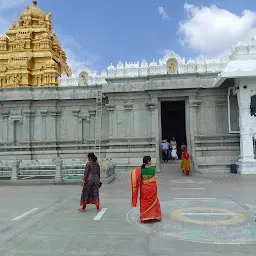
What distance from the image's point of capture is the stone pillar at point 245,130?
17072 millimetres

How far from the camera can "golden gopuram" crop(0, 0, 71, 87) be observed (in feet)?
130

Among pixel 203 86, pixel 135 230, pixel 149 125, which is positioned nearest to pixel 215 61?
pixel 203 86

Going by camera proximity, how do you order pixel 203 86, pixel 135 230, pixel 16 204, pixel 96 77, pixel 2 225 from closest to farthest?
1. pixel 135 230
2. pixel 2 225
3. pixel 16 204
4. pixel 203 86
5. pixel 96 77

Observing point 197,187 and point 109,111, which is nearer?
point 197,187

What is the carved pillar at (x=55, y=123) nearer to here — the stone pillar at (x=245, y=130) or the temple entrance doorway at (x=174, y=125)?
the temple entrance doorway at (x=174, y=125)

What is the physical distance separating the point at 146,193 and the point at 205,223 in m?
1.47

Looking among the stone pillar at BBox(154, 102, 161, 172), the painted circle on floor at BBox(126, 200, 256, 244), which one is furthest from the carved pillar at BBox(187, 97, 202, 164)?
the painted circle on floor at BBox(126, 200, 256, 244)

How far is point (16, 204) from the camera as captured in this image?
384 inches

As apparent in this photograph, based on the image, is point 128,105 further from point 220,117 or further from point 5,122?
point 5,122

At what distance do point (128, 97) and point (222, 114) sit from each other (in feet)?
20.4

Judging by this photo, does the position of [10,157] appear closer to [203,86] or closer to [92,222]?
[203,86]

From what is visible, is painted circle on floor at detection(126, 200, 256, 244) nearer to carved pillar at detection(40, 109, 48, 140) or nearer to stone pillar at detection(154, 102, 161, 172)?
stone pillar at detection(154, 102, 161, 172)

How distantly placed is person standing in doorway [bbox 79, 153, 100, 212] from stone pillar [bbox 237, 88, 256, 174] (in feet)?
35.6

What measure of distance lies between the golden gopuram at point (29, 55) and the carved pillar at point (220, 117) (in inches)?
953
